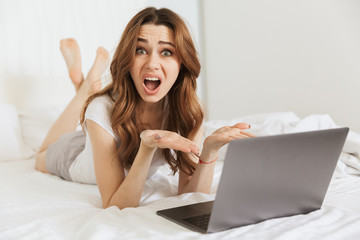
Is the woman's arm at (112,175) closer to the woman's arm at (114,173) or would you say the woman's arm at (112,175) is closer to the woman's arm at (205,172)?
the woman's arm at (114,173)

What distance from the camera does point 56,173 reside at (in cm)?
Answer: 183

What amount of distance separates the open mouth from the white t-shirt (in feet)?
0.46

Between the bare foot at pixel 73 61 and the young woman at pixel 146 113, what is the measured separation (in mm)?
907

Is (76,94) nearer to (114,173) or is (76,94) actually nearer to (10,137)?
(10,137)

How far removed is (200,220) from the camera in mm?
928

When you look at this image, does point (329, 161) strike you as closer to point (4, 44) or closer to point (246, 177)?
point (246, 177)

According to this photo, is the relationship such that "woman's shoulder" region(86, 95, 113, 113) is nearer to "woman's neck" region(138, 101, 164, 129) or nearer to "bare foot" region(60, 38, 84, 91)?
"woman's neck" region(138, 101, 164, 129)

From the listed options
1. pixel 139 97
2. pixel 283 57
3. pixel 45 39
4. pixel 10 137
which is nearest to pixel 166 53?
pixel 139 97

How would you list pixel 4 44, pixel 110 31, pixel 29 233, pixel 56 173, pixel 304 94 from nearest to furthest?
pixel 29 233, pixel 56 173, pixel 4 44, pixel 304 94, pixel 110 31

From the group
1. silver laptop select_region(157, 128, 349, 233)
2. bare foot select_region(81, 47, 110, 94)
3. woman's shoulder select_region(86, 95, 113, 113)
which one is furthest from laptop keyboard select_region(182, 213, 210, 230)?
bare foot select_region(81, 47, 110, 94)

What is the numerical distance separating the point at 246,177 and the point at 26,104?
209 cm

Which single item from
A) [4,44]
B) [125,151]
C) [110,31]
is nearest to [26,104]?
[4,44]

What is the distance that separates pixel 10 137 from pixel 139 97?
1.12 m

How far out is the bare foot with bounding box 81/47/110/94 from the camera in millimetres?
2129
